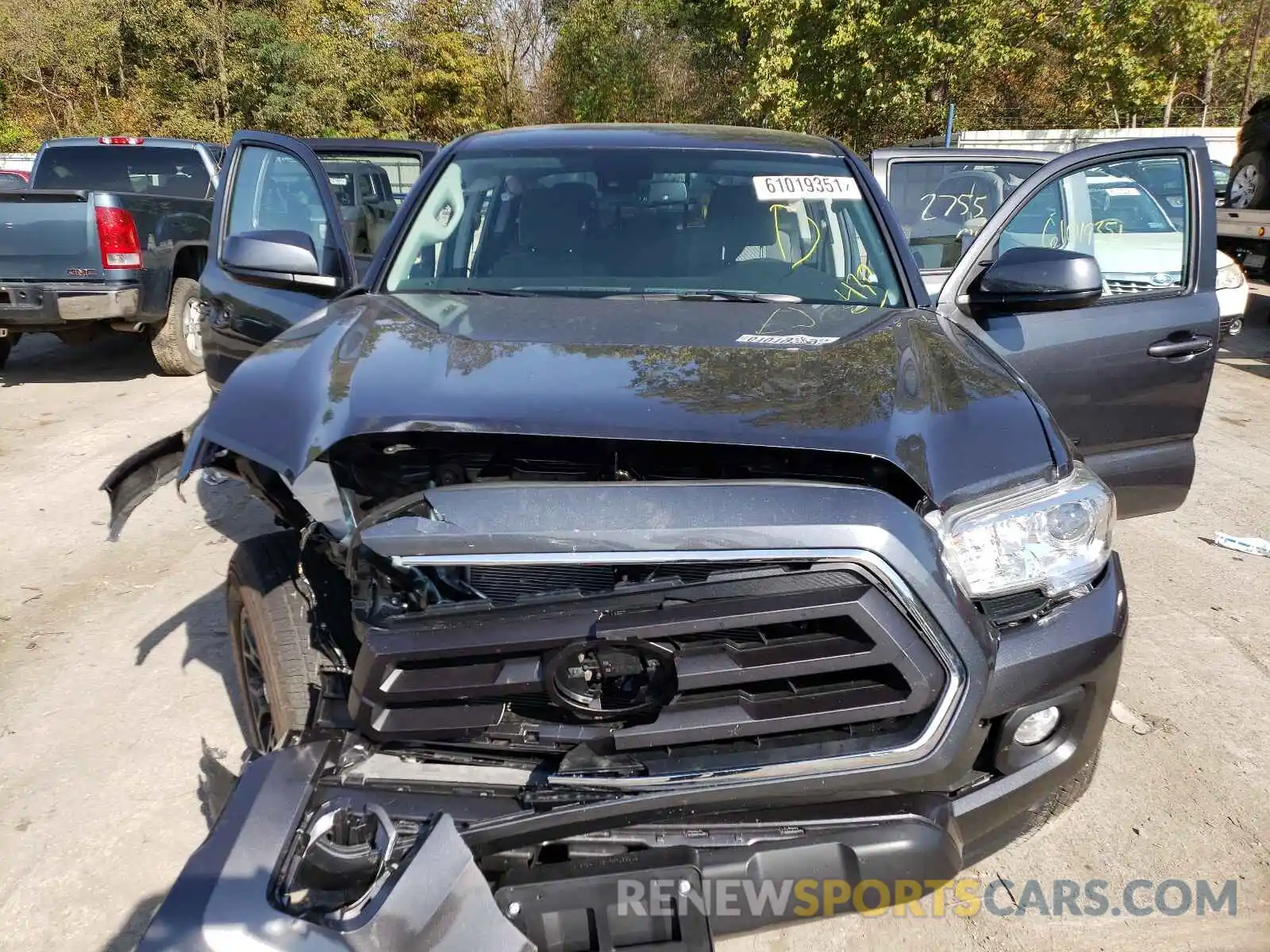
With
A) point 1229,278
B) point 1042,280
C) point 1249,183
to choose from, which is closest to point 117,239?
point 1042,280

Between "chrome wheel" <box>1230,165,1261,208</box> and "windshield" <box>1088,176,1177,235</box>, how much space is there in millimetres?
7310

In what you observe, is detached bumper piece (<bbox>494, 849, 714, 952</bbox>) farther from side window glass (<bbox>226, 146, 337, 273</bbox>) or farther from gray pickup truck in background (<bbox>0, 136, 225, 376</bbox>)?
gray pickup truck in background (<bbox>0, 136, 225, 376</bbox>)

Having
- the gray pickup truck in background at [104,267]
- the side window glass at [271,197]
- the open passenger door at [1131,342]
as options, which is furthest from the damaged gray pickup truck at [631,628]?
the gray pickup truck in background at [104,267]

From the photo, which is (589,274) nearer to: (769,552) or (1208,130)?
(769,552)

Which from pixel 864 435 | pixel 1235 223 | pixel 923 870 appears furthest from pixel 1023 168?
pixel 1235 223

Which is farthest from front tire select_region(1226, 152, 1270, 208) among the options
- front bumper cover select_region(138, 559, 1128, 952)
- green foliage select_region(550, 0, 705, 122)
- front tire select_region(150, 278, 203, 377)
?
green foliage select_region(550, 0, 705, 122)

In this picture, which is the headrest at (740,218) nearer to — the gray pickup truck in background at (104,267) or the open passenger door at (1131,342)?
the open passenger door at (1131,342)

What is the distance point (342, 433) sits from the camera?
195 cm

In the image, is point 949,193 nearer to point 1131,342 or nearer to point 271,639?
point 1131,342

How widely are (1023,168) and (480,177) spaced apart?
3.24m

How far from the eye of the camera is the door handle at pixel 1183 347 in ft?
12.3

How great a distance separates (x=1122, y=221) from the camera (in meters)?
5.21

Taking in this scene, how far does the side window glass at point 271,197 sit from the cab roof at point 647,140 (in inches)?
50.4

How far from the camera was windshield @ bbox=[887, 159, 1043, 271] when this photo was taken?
5.18m
